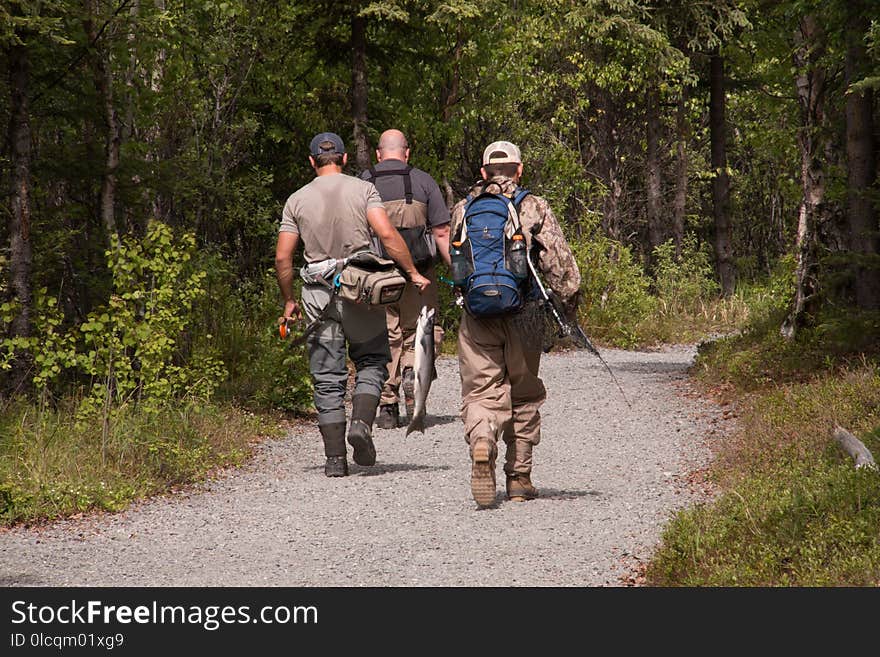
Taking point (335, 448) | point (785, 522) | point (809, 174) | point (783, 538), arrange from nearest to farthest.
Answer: point (783, 538) → point (785, 522) → point (335, 448) → point (809, 174)

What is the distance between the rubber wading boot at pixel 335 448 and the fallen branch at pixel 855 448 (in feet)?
11.3

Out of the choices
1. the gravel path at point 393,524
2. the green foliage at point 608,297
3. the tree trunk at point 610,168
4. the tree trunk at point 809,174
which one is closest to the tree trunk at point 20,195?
the gravel path at point 393,524

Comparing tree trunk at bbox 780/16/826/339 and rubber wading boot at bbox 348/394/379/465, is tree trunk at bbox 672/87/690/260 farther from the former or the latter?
rubber wading boot at bbox 348/394/379/465

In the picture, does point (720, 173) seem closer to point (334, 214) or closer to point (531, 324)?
point (334, 214)

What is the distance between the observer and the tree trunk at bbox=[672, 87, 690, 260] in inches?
1148

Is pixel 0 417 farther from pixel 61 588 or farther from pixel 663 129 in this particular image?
pixel 663 129

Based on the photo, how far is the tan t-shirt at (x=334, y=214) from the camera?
933 cm

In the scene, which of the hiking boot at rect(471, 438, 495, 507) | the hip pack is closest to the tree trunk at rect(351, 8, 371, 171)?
the hip pack

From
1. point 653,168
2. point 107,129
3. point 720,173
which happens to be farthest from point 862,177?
point 653,168

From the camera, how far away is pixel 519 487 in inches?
335

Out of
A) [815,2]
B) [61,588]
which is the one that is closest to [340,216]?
[61,588]

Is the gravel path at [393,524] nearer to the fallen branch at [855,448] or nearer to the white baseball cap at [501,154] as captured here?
the fallen branch at [855,448]

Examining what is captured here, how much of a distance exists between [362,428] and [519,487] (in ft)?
4.73

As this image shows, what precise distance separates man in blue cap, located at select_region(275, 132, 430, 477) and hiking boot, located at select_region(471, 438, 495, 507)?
150 centimetres
